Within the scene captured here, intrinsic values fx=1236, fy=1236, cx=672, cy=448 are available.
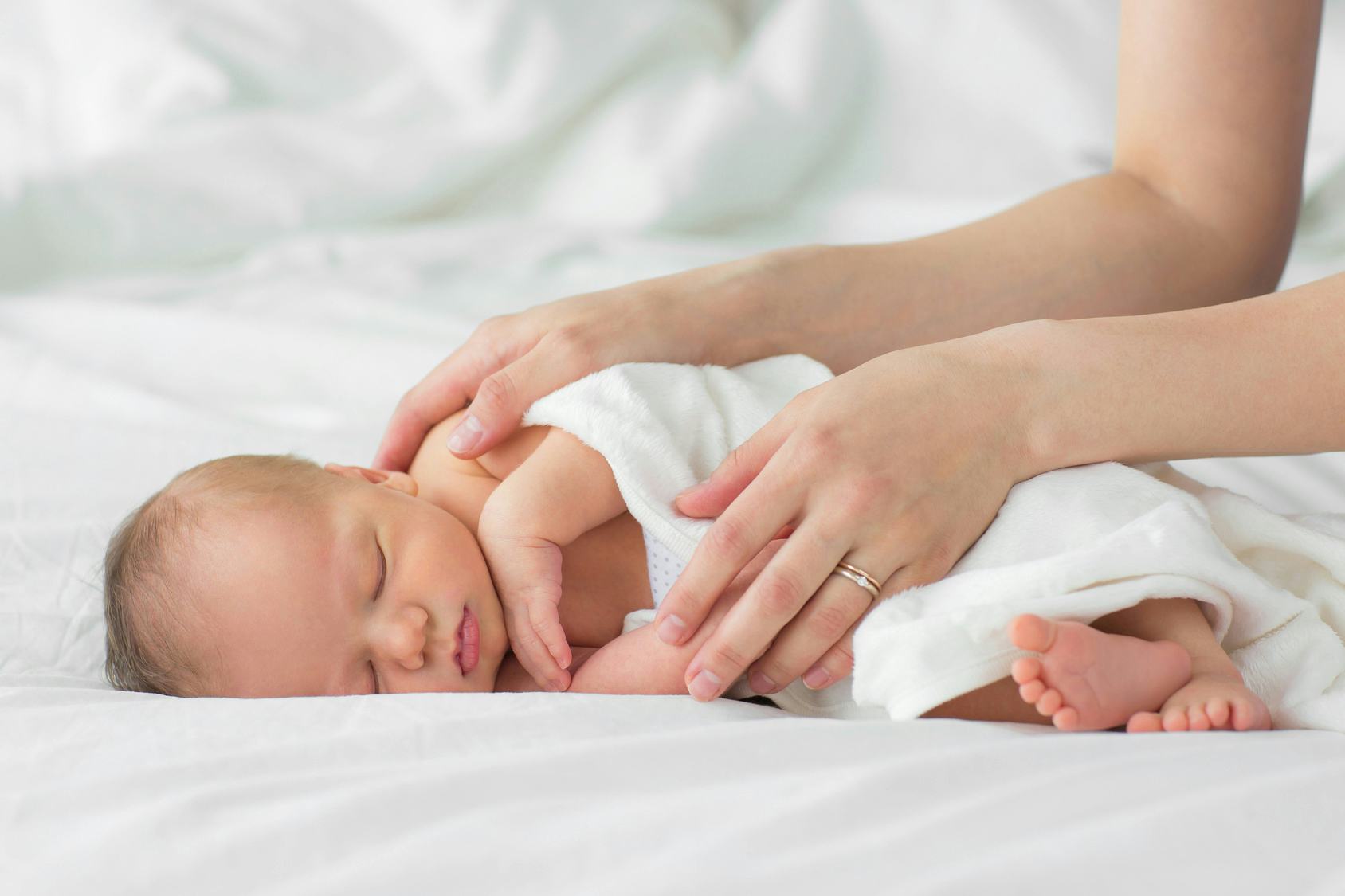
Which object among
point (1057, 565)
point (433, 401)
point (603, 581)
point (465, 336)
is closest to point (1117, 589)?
point (1057, 565)

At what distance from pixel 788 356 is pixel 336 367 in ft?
2.48

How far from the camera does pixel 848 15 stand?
2.30 meters

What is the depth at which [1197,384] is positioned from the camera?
0.97 meters

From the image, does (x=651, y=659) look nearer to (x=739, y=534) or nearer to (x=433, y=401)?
(x=739, y=534)

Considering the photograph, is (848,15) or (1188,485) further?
(848,15)

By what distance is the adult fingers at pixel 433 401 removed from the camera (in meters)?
1.26

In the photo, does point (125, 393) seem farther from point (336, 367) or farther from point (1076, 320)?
point (1076, 320)

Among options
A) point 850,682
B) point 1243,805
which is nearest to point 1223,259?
point 850,682

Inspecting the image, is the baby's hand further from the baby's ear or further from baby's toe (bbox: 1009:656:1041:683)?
baby's toe (bbox: 1009:656:1041:683)

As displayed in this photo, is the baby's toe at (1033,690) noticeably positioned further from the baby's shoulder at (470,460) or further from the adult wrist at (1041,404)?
the baby's shoulder at (470,460)

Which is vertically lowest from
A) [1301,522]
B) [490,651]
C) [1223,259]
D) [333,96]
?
[490,651]

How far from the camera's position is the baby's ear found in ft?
3.99

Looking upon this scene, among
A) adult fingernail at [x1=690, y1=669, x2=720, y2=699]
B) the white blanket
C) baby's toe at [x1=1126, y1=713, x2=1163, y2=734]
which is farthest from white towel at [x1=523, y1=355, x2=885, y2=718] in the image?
baby's toe at [x1=1126, y1=713, x2=1163, y2=734]

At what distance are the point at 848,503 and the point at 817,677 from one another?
147 mm
